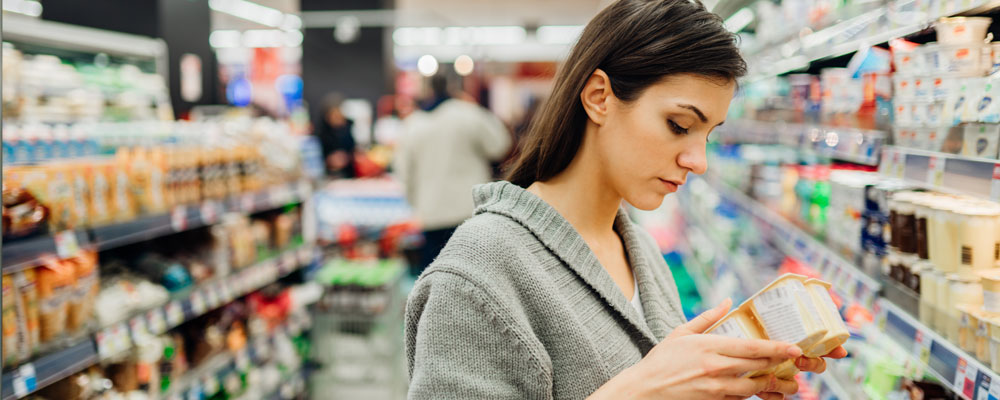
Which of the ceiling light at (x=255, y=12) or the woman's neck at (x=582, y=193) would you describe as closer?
the woman's neck at (x=582, y=193)

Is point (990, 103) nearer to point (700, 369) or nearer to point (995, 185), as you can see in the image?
point (995, 185)

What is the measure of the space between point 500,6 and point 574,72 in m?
12.8

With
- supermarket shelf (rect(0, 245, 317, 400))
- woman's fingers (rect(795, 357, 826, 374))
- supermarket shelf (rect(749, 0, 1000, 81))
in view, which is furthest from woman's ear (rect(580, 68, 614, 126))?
supermarket shelf (rect(0, 245, 317, 400))

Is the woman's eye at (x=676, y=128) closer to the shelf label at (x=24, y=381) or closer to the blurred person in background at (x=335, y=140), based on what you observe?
the shelf label at (x=24, y=381)

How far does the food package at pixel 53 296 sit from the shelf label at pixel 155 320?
0.37 metres

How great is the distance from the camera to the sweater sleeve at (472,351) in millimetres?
1100

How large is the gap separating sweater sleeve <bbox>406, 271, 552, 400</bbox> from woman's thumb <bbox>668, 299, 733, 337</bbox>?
0.21 meters

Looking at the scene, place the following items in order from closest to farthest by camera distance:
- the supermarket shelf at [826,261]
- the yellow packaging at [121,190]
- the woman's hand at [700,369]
→ the woman's hand at [700,369] → the supermarket shelf at [826,261] → the yellow packaging at [121,190]


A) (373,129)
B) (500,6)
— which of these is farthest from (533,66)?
A: (373,129)

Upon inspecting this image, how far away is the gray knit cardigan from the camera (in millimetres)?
1110

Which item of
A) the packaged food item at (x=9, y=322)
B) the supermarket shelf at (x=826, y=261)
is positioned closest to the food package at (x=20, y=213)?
the packaged food item at (x=9, y=322)

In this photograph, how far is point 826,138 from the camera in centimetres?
238

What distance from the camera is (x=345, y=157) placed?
29.6 feet

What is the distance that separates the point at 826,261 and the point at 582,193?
118 centimetres
